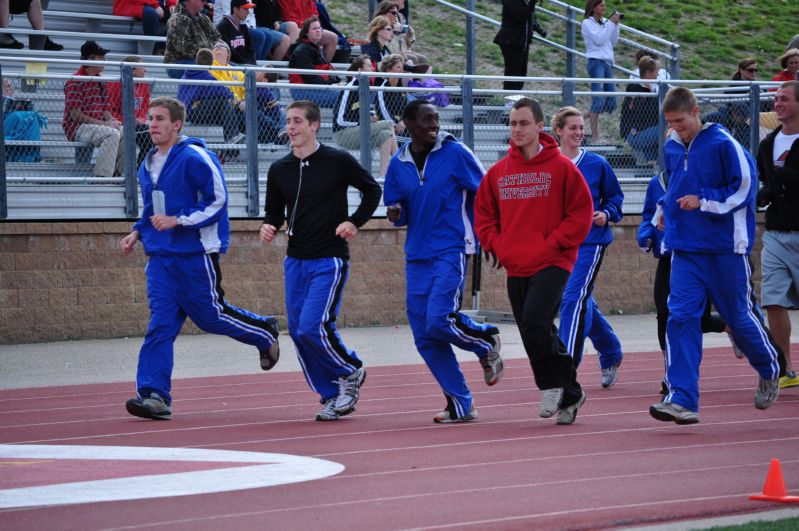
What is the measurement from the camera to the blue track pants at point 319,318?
9.12m

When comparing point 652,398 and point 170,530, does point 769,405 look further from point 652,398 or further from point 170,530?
point 170,530

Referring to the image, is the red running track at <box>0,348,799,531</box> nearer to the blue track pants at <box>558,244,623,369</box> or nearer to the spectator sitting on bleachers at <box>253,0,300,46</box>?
the blue track pants at <box>558,244,623,369</box>

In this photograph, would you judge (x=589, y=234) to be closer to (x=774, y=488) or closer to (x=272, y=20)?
(x=774, y=488)

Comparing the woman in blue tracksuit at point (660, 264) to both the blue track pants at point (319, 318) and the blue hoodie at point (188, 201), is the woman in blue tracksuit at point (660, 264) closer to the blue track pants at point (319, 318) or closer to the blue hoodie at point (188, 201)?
the blue track pants at point (319, 318)

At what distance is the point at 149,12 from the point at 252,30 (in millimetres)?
1749

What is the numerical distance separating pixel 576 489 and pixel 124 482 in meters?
2.17

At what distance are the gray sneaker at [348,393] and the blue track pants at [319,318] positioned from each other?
0.04 m

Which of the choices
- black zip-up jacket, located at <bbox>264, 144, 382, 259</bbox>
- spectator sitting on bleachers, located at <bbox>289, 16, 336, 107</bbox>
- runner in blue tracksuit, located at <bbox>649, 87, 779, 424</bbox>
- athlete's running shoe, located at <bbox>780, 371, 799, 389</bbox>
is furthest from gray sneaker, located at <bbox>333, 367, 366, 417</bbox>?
spectator sitting on bleachers, located at <bbox>289, 16, 336, 107</bbox>

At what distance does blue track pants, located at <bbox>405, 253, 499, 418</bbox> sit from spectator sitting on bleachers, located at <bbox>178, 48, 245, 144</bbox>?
19.8 feet

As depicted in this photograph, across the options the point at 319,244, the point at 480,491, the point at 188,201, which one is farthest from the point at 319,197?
the point at 480,491

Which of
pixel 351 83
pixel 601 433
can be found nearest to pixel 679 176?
pixel 601 433

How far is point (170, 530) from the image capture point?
18.4 ft

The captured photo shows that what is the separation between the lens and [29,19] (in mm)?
18266

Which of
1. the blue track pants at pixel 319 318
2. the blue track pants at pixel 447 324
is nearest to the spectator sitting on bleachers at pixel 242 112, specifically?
the blue track pants at pixel 319 318
